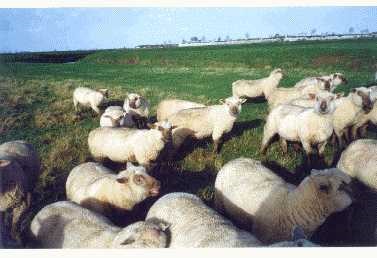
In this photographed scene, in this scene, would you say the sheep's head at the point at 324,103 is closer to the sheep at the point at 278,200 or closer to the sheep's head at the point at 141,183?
the sheep at the point at 278,200

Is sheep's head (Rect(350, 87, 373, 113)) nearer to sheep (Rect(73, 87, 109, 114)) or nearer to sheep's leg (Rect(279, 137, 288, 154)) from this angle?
sheep's leg (Rect(279, 137, 288, 154))

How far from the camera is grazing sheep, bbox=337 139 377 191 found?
6607 mm

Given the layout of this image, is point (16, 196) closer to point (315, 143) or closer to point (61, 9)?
point (61, 9)

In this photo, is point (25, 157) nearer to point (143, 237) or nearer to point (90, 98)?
point (143, 237)

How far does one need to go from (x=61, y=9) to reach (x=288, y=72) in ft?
53.6

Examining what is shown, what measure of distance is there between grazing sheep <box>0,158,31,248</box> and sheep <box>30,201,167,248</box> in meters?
0.62

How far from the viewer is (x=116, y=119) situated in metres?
11.6

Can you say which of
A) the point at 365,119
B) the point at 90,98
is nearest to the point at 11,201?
the point at 365,119

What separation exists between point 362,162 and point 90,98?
1165 centimetres

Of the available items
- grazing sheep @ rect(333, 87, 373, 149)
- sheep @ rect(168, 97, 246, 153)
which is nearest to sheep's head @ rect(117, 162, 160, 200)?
sheep @ rect(168, 97, 246, 153)

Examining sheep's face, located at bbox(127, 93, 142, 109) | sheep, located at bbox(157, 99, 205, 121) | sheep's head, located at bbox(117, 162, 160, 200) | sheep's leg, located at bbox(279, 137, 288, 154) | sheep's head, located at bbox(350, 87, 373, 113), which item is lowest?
sheep's leg, located at bbox(279, 137, 288, 154)

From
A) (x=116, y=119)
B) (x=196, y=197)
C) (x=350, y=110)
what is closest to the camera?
(x=196, y=197)

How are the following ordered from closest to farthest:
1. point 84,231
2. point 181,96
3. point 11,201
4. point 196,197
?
point 84,231
point 196,197
point 11,201
point 181,96
